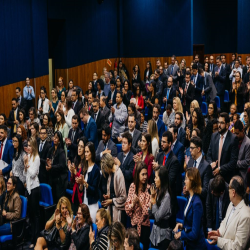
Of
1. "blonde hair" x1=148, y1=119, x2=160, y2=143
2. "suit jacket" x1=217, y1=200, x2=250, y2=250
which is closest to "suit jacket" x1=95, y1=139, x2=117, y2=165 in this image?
"blonde hair" x1=148, y1=119, x2=160, y2=143

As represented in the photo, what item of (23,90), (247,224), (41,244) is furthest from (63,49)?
(247,224)

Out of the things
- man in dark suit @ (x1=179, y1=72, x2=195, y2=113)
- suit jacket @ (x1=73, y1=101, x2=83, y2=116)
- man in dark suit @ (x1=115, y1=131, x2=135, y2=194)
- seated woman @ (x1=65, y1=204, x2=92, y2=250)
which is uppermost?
man in dark suit @ (x1=179, y1=72, x2=195, y2=113)

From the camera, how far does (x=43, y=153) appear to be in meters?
7.51

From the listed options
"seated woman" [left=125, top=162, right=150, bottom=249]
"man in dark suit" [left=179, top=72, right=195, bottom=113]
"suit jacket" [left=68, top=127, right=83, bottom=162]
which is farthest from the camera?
"man in dark suit" [left=179, top=72, right=195, bottom=113]

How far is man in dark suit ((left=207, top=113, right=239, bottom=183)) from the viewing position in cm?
610

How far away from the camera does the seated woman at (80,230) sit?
5.18 metres

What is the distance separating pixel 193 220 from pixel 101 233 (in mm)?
1017

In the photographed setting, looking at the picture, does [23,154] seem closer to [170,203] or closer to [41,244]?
[41,244]

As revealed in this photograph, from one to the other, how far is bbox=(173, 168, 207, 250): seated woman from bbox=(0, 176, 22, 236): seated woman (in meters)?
2.54

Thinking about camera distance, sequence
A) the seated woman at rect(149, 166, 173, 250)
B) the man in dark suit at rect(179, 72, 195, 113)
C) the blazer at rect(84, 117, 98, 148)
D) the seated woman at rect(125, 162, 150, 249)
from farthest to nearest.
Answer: the man in dark suit at rect(179, 72, 195, 113), the blazer at rect(84, 117, 98, 148), the seated woman at rect(125, 162, 150, 249), the seated woman at rect(149, 166, 173, 250)

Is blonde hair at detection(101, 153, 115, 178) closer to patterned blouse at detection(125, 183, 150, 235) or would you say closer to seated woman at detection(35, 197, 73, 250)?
patterned blouse at detection(125, 183, 150, 235)

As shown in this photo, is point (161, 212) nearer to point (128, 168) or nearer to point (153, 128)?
point (128, 168)

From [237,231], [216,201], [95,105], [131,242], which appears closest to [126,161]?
[216,201]

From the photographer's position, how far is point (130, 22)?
19109mm
